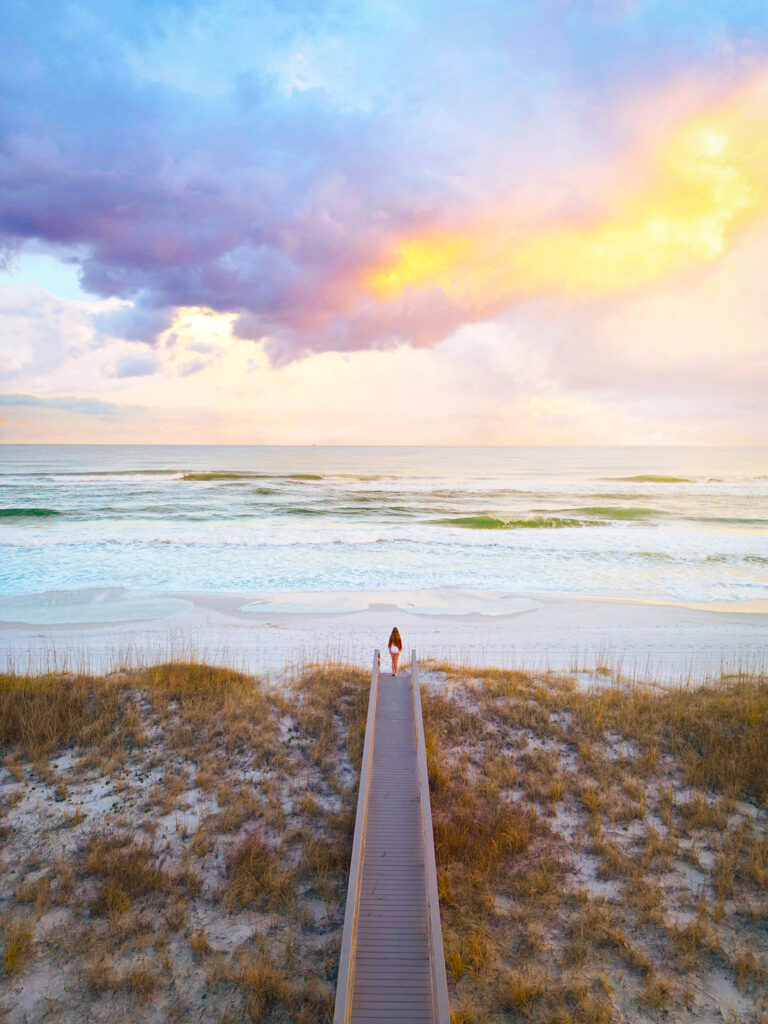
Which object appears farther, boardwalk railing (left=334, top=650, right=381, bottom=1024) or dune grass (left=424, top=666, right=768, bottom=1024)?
dune grass (left=424, top=666, right=768, bottom=1024)

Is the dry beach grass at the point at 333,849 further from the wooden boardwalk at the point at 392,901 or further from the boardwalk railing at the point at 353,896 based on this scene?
the boardwalk railing at the point at 353,896

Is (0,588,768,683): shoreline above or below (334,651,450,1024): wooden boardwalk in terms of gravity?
below

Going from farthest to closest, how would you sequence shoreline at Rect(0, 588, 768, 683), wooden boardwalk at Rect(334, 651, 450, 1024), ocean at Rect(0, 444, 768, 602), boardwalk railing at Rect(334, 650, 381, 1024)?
ocean at Rect(0, 444, 768, 602) → shoreline at Rect(0, 588, 768, 683) → wooden boardwalk at Rect(334, 651, 450, 1024) → boardwalk railing at Rect(334, 650, 381, 1024)

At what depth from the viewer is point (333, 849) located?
641 centimetres

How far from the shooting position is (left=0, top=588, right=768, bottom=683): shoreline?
517 inches

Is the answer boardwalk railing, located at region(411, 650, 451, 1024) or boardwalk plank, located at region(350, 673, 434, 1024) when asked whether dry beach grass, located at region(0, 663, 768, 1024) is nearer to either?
boardwalk plank, located at region(350, 673, 434, 1024)

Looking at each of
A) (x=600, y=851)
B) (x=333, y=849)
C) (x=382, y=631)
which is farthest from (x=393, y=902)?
(x=382, y=631)

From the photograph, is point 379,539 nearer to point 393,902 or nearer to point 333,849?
point 333,849

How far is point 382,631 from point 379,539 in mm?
16257

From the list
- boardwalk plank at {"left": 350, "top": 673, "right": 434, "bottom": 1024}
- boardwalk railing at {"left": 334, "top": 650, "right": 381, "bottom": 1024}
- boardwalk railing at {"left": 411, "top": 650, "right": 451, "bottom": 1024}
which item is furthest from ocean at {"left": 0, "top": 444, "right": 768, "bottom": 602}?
boardwalk railing at {"left": 411, "top": 650, "right": 451, "bottom": 1024}

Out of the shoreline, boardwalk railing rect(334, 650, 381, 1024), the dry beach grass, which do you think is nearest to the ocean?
the shoreline

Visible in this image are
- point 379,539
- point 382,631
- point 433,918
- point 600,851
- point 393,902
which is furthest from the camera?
point 379,539

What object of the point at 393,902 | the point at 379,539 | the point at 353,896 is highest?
the point at 379,539

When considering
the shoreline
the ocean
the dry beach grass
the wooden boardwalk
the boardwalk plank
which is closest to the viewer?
the wooden boardwalk
